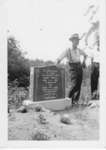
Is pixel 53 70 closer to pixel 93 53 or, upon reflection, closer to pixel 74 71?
pixel 74 71

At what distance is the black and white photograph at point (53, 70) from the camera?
188 cm

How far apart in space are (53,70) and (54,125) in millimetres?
419

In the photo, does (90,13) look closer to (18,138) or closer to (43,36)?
(43,36)

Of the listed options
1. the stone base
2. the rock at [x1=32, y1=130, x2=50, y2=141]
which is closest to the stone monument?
the stone base

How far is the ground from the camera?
189 centimetres

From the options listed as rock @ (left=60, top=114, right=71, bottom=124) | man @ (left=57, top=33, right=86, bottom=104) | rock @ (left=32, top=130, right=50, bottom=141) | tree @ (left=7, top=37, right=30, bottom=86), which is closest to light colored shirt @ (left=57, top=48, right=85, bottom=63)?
man @ (left=57, top=33, right=86, bottom=104)

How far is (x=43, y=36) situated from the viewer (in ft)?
6.24

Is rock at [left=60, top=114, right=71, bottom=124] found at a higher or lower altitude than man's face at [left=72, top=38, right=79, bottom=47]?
lower

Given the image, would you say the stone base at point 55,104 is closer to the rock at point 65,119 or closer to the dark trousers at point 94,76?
the rock at point 65,119

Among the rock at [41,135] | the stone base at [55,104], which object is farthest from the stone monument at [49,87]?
the rock at [41,135]

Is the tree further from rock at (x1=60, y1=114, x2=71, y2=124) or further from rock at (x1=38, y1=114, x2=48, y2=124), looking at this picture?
rock at (x1=60, y1=114, x2=71, y2=124)

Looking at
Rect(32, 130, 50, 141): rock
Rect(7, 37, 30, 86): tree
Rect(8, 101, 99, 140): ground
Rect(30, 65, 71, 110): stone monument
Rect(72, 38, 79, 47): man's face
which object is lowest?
Rect(32, 130, 50, 141): rock
